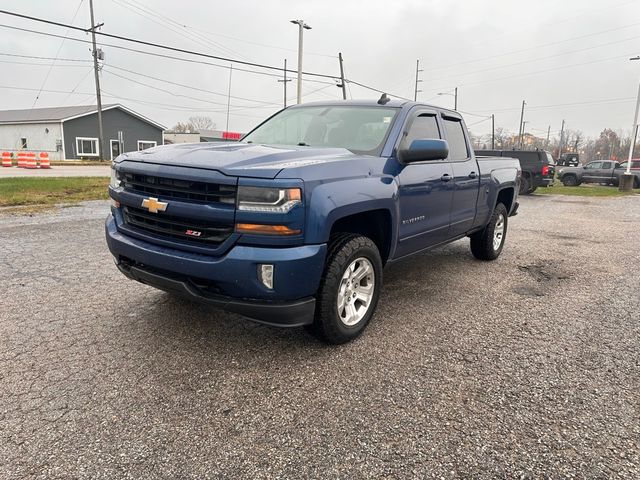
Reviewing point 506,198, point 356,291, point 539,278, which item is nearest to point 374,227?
point 356,291

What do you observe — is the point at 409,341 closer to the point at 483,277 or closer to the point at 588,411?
the point at 588,411

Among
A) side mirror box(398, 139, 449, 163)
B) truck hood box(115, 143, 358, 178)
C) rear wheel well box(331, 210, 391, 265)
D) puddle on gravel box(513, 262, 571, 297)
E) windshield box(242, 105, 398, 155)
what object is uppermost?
windshield box(242, 105, 398, 155)

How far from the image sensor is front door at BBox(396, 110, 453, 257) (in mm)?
3842

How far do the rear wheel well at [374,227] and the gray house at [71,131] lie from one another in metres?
40.1

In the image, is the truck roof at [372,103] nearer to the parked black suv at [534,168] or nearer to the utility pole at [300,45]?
the parked black suv at [534,168]

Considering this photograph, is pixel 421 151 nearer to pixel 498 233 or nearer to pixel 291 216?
pixel 291 216

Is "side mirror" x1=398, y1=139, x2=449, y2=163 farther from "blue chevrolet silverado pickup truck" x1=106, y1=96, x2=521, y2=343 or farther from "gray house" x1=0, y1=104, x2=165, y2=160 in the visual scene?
"gray house" x1=0, y1=104, x2=165, y2=160

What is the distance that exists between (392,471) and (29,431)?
1.84 metres

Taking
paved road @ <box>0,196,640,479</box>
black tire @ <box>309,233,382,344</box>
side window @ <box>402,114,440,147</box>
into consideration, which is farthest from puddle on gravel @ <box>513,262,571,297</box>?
black tire @ <box>309,233,382,344</box>

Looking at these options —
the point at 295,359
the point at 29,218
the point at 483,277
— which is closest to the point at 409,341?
the point at 295,359

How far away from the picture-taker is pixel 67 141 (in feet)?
123

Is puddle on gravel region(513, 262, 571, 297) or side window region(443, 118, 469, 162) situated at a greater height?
side window region(443, 118, 469, 162)

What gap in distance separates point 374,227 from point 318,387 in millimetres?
1426

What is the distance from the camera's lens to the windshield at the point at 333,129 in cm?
390
